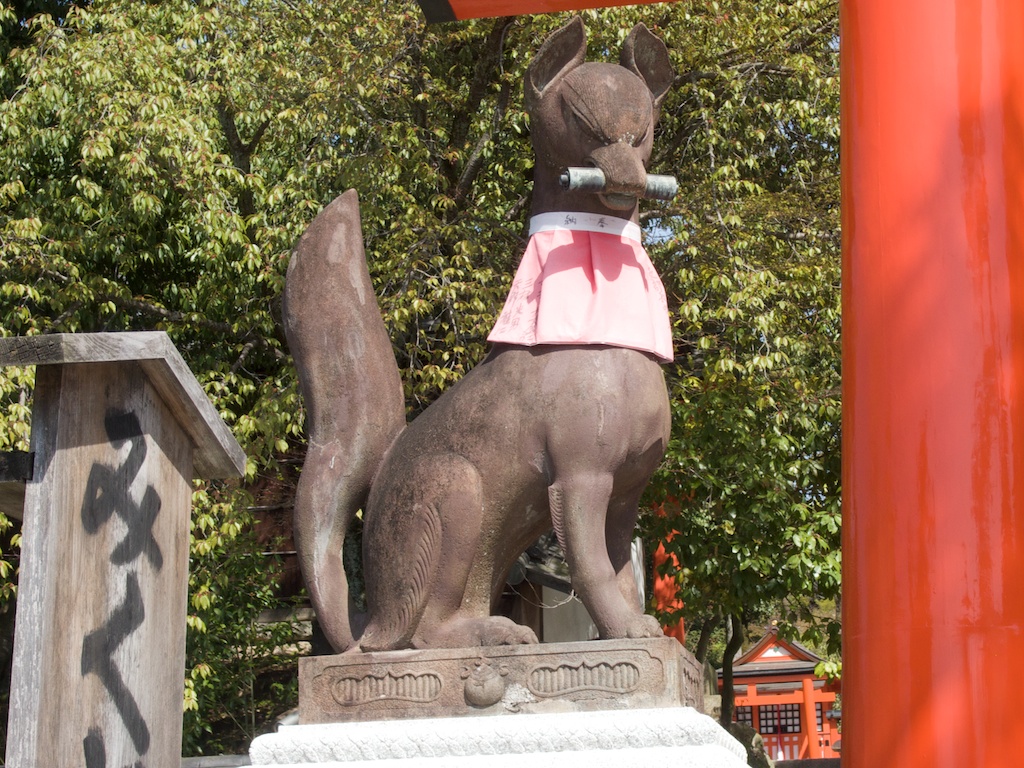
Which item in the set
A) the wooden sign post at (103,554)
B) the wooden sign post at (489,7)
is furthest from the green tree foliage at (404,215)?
the wooden sign post at (103,554)

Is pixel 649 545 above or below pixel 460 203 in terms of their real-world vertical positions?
below

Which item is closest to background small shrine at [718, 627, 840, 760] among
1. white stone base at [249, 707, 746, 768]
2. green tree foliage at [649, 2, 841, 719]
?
green tree foliage at [649, 2, 841, 719]

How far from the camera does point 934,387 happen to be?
282 cm

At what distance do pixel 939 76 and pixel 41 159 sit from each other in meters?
6.61

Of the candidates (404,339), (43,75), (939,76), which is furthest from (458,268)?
A: (939,76)

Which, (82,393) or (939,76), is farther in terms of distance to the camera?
(82,393)

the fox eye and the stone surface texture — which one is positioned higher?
the fox eye

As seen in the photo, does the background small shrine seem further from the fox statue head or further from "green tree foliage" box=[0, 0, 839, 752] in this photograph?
the fox statue head

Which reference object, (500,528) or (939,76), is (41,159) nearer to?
(500,528)

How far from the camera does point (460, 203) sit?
7.92 m

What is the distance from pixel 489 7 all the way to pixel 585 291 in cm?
161

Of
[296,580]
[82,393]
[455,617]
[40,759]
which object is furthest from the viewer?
[296,580]

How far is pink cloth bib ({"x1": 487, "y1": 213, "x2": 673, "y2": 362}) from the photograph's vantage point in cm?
335

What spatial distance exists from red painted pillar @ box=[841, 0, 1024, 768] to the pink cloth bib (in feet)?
1.93
